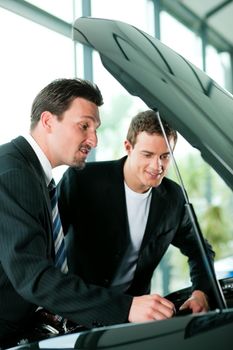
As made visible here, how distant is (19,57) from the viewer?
3207mm

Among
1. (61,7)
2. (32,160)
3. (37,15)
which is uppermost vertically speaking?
(61,7)

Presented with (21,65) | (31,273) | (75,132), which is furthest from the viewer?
(21,65)

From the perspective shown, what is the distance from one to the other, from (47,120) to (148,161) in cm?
48

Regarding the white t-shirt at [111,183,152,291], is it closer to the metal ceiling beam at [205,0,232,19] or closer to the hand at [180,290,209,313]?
the hand at [180,290,209,313]

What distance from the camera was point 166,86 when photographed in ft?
3.63

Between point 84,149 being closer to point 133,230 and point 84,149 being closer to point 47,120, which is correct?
point 47,120

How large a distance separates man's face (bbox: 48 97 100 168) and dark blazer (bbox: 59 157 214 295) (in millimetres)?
379

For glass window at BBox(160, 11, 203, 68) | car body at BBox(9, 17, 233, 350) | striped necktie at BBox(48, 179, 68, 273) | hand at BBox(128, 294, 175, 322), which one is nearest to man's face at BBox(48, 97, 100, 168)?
striped necktie at BBox(48, 179, 68, 273)

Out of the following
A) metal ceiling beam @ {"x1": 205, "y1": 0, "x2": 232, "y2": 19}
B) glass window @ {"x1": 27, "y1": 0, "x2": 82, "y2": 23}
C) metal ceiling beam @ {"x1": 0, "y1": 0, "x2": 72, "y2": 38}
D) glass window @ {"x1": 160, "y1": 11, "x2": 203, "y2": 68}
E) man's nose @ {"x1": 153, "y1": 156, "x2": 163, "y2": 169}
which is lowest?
man's nose @ {"x1": 153, "y1": 156, "x2": 163, "y2": 169}

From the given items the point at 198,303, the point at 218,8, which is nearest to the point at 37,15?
the point at 218,8

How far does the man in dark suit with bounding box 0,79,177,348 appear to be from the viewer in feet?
3.84

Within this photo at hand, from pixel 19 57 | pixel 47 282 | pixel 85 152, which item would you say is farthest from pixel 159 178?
pixel 19 57

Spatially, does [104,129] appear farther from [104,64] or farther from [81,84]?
[104,64]

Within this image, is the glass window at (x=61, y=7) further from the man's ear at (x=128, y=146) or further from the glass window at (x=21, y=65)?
the man's ear at (x=128, y=146)
